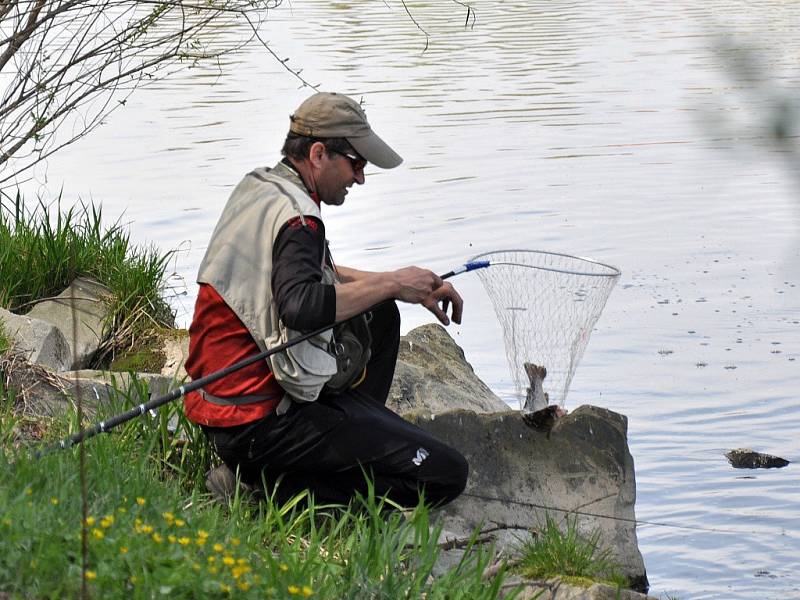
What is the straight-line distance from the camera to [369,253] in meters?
10.9

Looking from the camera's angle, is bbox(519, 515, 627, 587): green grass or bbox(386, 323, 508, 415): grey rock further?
bbox(386, 323, 508, 415): grey rock

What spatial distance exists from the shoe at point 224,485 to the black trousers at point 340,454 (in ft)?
0.11

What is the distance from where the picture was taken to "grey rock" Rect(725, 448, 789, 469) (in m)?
6.89

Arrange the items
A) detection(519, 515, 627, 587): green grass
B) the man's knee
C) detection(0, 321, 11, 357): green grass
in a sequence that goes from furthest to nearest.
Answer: detection(0, 321, 11, 357): green grass < detection(519, 515, 627, 587): green grass < the man's knee

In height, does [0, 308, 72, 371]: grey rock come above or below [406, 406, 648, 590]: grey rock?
above

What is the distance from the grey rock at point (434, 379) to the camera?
6.13 m

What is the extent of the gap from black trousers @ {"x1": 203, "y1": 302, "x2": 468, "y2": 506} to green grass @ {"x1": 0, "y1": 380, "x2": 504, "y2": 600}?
0.30 ft

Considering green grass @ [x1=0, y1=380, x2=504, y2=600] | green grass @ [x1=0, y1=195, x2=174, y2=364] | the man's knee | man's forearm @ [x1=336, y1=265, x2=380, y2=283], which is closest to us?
green grass @ [x1=0, y1=380, x2=504, y2=600]

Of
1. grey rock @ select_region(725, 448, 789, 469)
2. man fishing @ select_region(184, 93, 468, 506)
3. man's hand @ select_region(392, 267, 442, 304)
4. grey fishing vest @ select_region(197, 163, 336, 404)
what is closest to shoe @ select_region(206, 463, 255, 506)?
man fishing @ select_region(184, 93, 468, 506)

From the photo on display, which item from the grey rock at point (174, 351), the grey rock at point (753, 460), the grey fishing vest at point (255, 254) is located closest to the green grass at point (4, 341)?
the grey rock at point (174, 351)

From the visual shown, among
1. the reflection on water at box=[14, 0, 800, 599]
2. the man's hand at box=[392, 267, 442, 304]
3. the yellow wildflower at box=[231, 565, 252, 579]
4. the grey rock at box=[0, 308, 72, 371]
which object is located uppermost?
the man's hand at box=[392, 267, 442, 304]

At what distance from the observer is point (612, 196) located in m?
12.6

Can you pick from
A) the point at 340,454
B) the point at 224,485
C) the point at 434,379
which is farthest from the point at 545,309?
the point at 224,485

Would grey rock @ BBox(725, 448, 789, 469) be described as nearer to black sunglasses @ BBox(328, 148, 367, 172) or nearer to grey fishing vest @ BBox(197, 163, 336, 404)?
black sunglasses @ BBox(328, 148, 367, 172)
